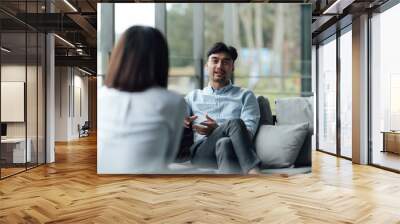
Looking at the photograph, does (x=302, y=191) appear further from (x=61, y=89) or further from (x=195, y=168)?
(x=61, y=89)

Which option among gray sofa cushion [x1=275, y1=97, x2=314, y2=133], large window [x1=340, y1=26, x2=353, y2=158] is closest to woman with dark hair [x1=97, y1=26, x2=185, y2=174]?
gray sofa cushion [x1=275, y1=97, x2=314, y2=133]

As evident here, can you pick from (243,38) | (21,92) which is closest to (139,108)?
(243,38)

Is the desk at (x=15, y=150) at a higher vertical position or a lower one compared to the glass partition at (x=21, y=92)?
lower

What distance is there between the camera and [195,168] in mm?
5621

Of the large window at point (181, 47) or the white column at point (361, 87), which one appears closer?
the large window at point (181, 47)

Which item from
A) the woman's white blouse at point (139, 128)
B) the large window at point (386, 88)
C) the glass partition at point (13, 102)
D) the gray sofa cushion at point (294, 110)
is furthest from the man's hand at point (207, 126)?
the large window at point (386, 88)

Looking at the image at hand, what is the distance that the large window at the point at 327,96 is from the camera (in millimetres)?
9969

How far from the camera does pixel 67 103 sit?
15375 millimetres

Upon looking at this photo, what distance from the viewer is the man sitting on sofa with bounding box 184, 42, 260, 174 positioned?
553cm

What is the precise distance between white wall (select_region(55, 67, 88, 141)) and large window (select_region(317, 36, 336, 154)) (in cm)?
925

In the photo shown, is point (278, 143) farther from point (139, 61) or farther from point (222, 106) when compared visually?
point (139, 61)

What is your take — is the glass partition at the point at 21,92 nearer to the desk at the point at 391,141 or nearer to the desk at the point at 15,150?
the desk at the point at 15,150

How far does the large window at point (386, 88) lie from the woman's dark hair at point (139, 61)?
4062 mm

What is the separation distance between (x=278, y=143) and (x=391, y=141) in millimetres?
2699
